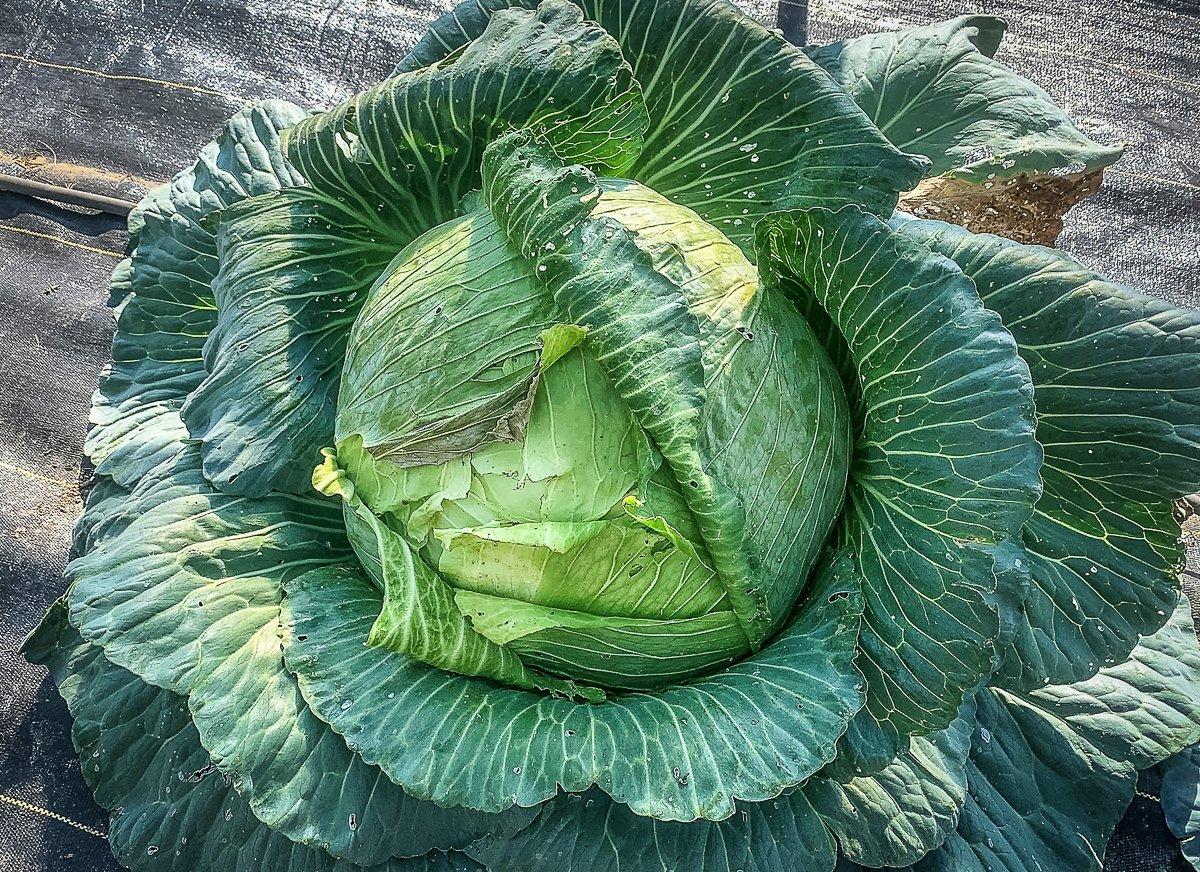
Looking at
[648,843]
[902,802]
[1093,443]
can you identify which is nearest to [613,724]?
[648,843]

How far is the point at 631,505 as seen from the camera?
1680mm

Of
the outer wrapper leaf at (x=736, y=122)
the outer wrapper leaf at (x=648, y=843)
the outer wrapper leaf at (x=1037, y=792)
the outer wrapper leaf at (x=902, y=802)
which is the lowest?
the outer wrapper leaf at (x=1037, y=792)

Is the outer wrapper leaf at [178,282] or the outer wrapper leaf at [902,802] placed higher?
the outer wrapper leaf at [178,282]

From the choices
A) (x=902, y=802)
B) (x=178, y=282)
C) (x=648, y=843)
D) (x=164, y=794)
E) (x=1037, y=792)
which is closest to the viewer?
(x=648, y=843)

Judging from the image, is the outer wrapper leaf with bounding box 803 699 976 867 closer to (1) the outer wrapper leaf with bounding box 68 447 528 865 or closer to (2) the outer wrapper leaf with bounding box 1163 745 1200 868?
(1) the outer wrapper leaf with bounding box 68 447 528 865

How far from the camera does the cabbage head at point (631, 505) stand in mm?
1710

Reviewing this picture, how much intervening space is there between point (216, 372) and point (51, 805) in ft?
4.48

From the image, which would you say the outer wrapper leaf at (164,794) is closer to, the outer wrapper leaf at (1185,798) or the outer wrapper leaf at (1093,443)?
the outer wrapper leaf at (1093,443)

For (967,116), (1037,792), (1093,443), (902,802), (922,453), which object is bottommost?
(1037,792)

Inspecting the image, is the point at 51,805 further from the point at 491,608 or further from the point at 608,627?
the point at 608,627

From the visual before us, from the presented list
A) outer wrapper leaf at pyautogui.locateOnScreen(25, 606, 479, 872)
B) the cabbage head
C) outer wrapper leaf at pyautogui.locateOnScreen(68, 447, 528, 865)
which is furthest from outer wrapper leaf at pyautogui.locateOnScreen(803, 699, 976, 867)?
outer wrapper leaf at pyautogui.locateOnScreen(25, 606, 479, 872)

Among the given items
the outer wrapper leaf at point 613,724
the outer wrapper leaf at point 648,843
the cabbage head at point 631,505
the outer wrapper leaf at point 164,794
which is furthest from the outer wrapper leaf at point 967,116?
the outer wrapper leaf at point 164,794

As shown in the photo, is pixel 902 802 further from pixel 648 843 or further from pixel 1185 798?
pixel 1185 798

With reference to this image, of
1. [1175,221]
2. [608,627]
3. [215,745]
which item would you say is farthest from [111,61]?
[1175,221]
